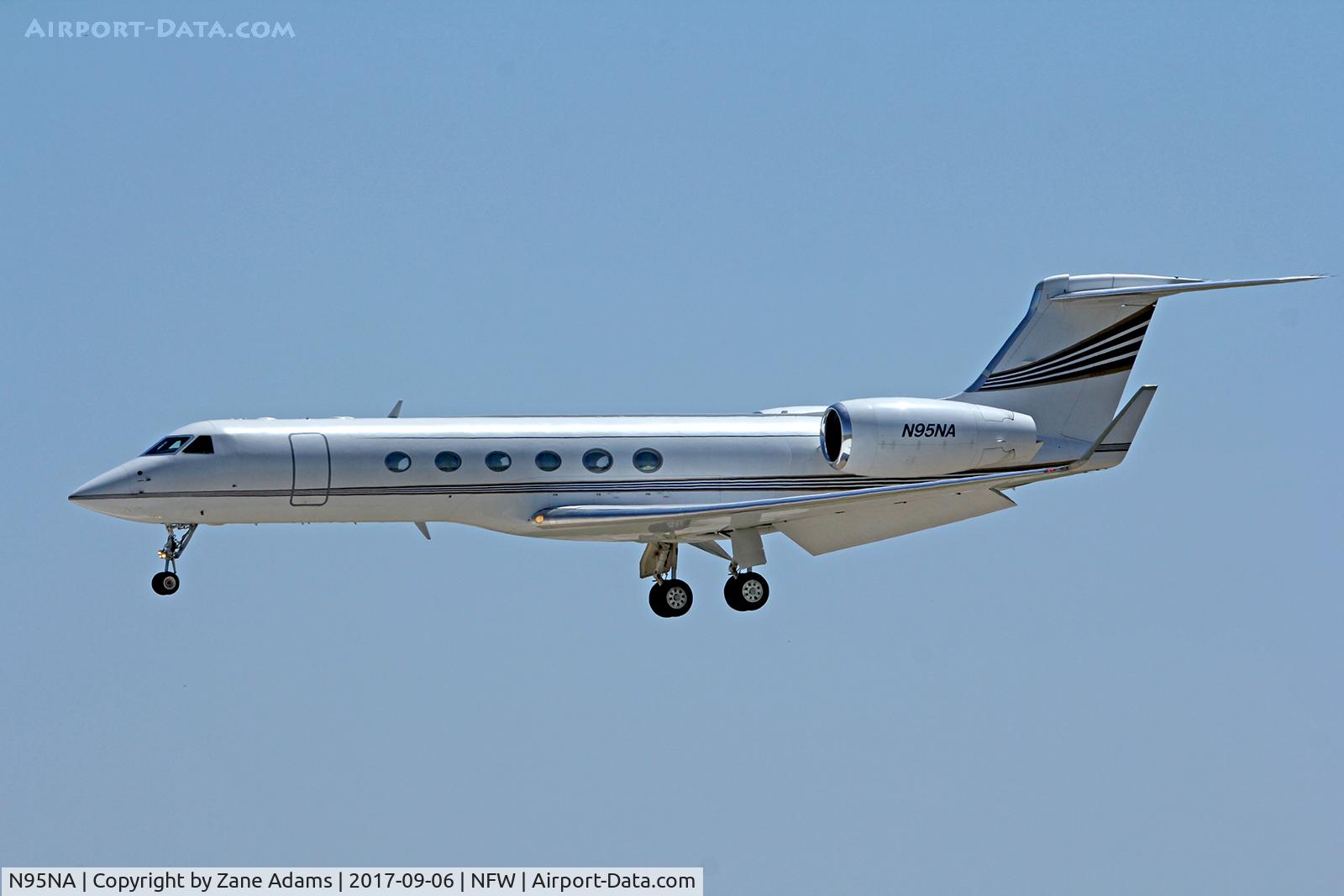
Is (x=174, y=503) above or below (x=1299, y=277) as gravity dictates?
below

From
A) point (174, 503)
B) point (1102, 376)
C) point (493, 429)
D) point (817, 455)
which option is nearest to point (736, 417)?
point (817, 455)

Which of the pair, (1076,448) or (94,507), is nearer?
(94,507)

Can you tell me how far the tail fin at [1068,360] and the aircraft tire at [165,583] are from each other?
13.4 metres

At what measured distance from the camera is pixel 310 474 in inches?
1139

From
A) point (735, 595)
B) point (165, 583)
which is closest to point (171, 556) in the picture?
point (165, 583)

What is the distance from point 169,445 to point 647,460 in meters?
7.61

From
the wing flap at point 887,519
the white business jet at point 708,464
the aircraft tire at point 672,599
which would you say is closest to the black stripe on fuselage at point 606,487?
the white business jet at point 708,464

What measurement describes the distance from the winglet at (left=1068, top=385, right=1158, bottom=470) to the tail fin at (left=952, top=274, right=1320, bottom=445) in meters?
1.26

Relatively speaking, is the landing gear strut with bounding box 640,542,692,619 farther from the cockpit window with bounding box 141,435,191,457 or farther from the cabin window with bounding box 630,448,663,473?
the cockpit window with bounding box 141,435,191,457

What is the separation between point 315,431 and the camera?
29344 millimetres

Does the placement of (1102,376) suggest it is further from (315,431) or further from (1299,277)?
(315,431)

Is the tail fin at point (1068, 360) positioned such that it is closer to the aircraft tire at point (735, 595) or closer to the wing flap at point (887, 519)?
the wing flap at point (887, 519)

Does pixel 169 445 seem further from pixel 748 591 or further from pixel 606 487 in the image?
pixel 748 591

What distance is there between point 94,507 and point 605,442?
8123 millimetres
